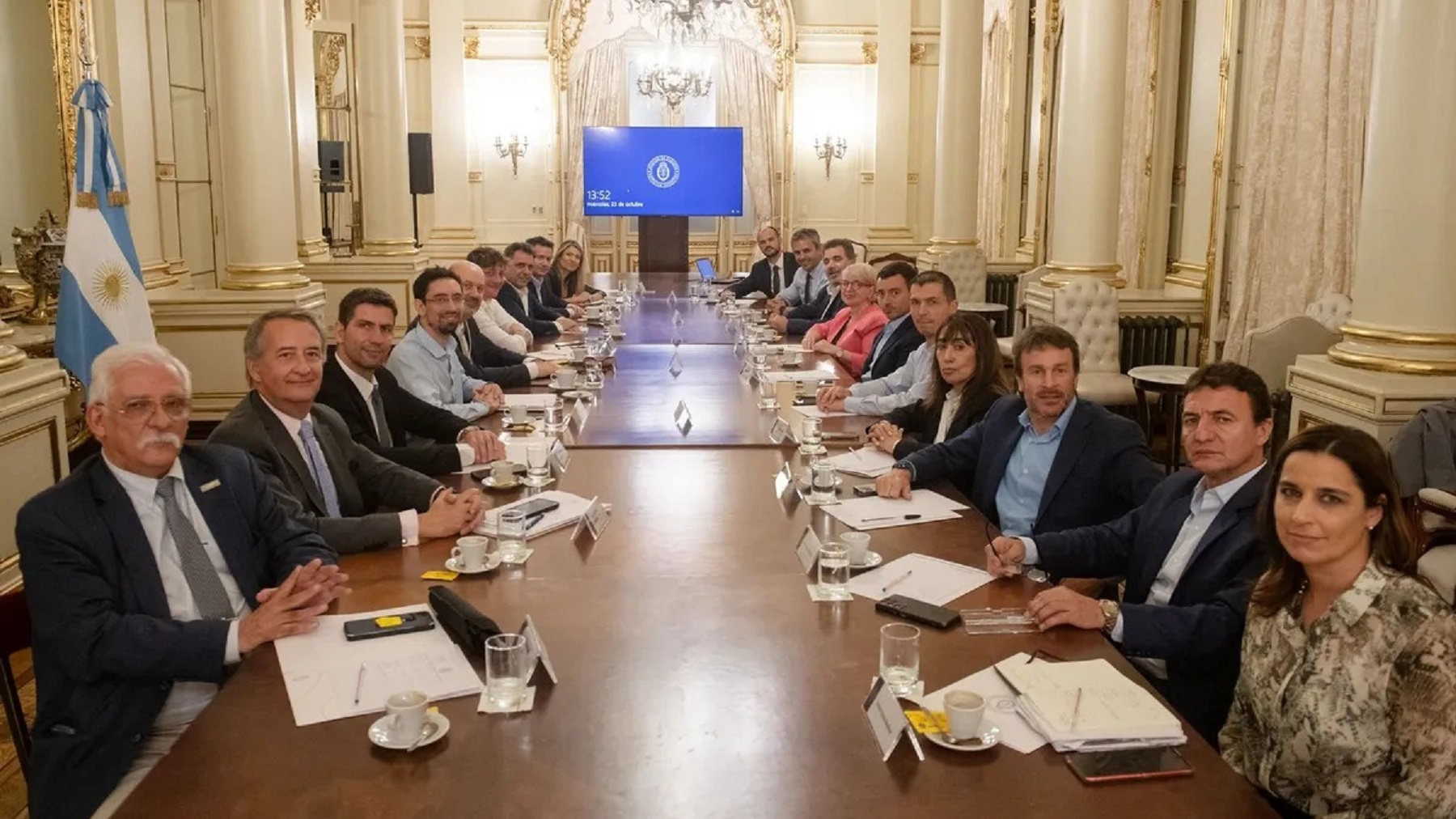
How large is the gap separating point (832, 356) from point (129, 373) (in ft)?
14.3

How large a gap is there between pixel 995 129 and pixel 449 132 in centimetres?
592

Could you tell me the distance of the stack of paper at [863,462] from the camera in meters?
3.65

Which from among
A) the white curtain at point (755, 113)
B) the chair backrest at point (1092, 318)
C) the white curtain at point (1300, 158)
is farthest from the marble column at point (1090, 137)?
the white curtain at point (755, 113)

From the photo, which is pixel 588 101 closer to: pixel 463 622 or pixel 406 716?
pixel 463 622

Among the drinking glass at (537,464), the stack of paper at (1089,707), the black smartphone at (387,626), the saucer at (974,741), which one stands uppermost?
the drinking glass at (537,464)

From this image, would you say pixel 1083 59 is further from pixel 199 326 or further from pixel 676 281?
pixel 199 326

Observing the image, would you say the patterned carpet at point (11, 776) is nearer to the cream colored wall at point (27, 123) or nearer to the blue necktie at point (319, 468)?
the blue necktie at point (319, 468)

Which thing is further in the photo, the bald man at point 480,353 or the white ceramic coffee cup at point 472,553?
the bald man at point 480,353

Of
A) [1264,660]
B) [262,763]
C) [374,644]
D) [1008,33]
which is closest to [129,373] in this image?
[374,644]

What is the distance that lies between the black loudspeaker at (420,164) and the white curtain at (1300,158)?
301 inches

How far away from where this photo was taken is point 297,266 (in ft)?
25.2

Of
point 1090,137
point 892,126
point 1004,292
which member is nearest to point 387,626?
point 1090,137

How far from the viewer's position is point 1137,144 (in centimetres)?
880

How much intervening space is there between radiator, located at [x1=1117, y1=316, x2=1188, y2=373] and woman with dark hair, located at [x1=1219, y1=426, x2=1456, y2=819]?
19.3 ft
